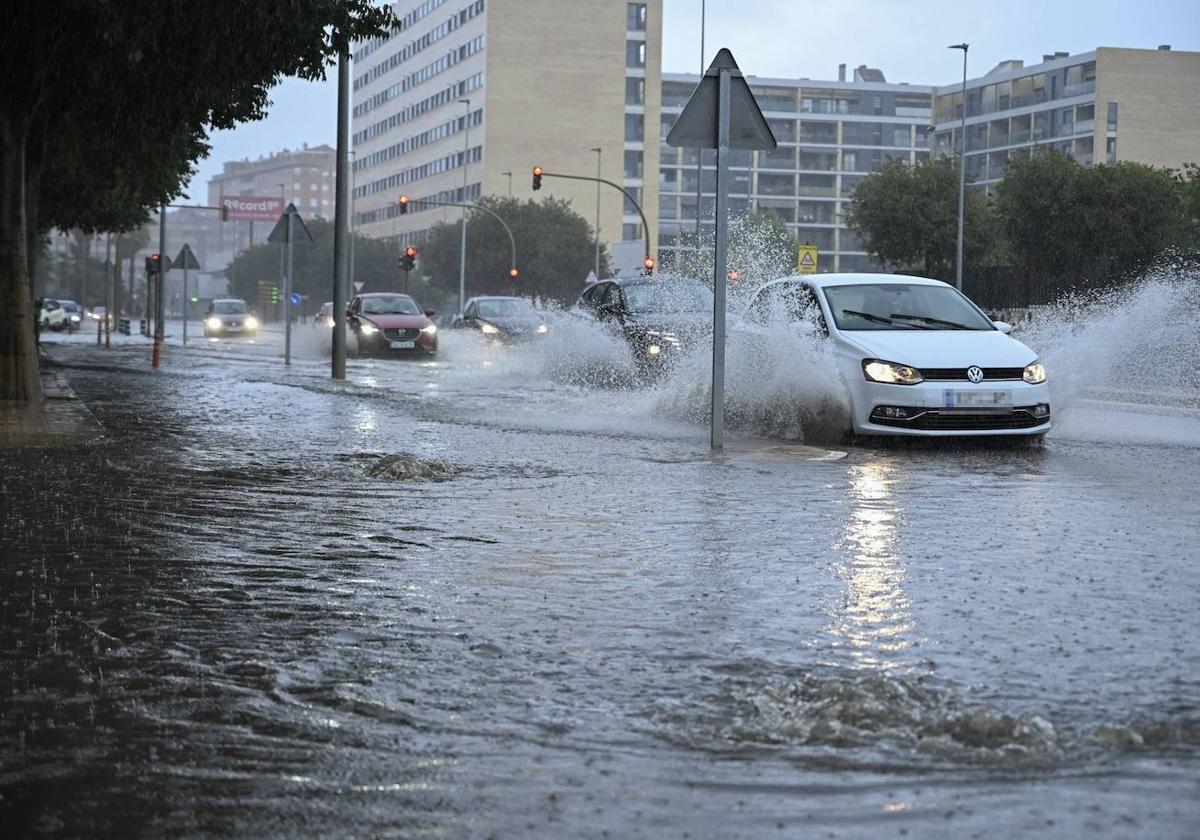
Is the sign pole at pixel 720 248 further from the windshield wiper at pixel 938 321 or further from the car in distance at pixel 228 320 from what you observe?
the car in distance at pixel 228 320

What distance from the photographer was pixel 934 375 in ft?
48.0

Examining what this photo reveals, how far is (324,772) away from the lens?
437 centimetres

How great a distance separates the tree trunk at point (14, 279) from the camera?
18797 mm

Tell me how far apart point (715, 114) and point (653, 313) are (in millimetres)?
11521

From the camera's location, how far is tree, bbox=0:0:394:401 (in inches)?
674

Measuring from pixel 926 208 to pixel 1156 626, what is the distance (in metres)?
71.2

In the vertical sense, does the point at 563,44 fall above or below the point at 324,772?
above

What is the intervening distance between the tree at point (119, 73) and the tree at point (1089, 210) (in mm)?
51503

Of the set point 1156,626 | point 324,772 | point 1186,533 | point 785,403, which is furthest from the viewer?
point 785,403

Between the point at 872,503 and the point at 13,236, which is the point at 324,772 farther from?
the point at 13,236

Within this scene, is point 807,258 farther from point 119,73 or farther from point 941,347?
point 941,347

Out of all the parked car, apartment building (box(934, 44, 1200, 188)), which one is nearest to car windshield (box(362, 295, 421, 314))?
the parked car

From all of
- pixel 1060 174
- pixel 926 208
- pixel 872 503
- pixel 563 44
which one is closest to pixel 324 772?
pixel 872 503

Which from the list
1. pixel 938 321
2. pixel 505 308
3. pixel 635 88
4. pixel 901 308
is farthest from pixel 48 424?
pixel 635 88
